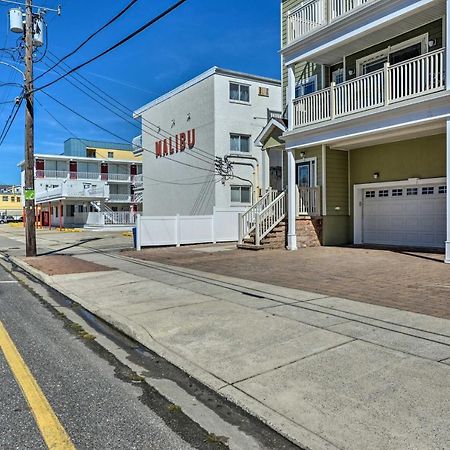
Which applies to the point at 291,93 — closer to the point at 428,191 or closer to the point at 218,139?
the point at 428,191

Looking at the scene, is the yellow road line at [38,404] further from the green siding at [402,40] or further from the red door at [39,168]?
the red door at [39,168]

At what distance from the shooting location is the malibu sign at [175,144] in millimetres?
28312

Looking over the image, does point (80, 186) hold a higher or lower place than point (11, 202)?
lower

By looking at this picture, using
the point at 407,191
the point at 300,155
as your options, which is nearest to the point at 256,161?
the point at 300,155

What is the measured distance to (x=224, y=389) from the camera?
410 cm

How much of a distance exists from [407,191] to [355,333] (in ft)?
37.8

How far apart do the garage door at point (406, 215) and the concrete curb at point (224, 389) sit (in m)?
11.8

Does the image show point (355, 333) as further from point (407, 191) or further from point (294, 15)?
point (294, 15)

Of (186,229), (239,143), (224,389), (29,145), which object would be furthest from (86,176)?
(224,389)

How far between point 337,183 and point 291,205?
258 centimetres

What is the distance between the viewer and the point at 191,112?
A: 28.2m

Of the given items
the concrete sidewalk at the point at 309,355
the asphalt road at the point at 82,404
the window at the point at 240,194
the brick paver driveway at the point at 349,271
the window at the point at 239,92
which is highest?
the window at the point at 239,92

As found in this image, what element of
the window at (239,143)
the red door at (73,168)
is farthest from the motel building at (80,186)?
the window at (239,143)

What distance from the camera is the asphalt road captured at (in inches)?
128
